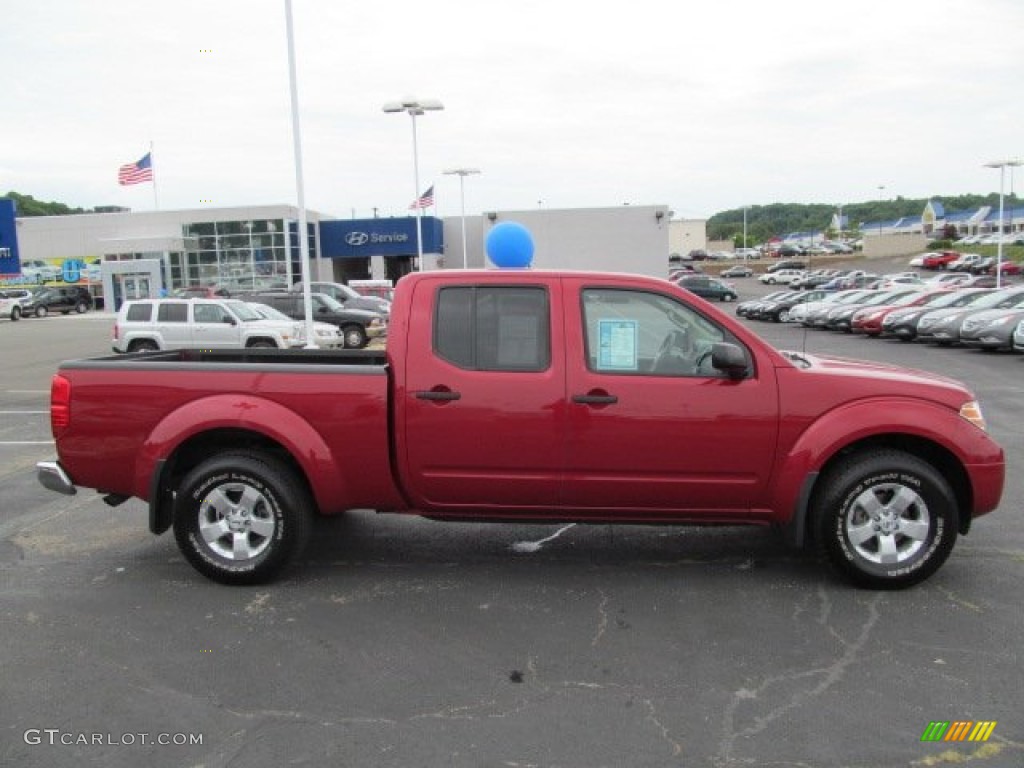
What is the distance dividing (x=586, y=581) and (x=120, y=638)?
2.54 metres

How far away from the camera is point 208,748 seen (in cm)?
324

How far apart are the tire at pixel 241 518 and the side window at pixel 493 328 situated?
1.23 meters

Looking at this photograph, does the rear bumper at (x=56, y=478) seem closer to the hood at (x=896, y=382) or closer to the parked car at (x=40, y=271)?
the hood at (x=896, y=382)

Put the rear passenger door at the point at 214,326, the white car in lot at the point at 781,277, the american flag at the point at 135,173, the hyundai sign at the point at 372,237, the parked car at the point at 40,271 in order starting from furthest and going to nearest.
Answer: the white car in lot at the point at 781,277
the parked car at the point at 40,271
the hyundai sign at the point at 372,237
the american flag at the point at 135,173
the rear passenger door at the point at 214,326

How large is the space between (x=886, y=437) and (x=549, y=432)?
191cm

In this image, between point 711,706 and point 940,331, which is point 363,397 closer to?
point 711,706

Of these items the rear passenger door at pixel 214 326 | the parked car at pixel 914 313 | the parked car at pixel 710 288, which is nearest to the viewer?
the rear passenger door at pixel 214 326

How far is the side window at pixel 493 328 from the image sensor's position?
15.3ft

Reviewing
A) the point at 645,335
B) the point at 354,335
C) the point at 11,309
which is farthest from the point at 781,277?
the point at 645,335

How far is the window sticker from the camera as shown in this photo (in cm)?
464

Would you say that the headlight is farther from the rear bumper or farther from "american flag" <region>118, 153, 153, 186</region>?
"american flag" <region>118, 153, 153, 186</region>

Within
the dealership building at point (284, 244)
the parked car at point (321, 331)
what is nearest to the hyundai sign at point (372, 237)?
the dealership building at point (284, 244)

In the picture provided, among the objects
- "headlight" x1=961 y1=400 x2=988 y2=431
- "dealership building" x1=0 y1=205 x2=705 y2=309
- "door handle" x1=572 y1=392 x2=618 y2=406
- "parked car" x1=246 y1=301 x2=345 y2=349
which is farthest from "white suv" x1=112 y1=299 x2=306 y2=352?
"dealership building" x1=0 y1=205 x2=705 y2=309

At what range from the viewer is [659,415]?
179 inches
